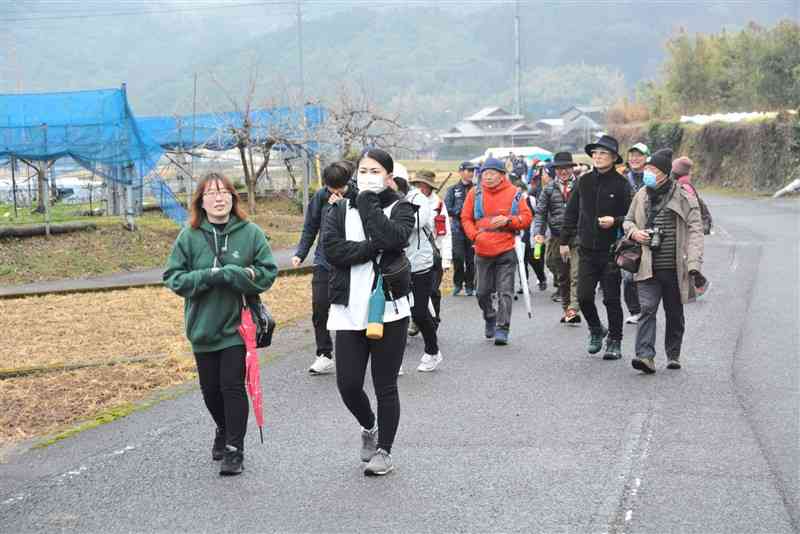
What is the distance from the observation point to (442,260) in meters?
10.6

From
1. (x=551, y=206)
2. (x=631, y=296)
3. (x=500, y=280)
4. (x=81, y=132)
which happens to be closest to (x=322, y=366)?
(x=500, y=280)

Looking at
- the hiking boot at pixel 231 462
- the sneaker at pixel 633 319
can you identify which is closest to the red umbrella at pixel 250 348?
the hiking boot at pixel 231 462

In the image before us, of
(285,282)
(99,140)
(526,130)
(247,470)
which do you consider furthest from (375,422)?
(526,130)

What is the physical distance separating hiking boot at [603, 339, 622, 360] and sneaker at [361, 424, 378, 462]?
3971mm

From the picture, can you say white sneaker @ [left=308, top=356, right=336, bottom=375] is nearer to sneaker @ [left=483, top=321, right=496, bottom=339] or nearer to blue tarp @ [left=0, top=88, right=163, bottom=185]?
sneaker @ [left=483, top=321, right=496, bottom=339]

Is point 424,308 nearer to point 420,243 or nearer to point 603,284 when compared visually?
point 420,243

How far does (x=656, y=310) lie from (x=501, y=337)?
192 cm

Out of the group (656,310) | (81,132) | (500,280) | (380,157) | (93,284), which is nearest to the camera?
(380,157)

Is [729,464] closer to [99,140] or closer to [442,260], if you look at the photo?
[442,260]

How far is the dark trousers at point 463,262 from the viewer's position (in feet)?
48.8

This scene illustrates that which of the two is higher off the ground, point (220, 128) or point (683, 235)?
point (220, 128)

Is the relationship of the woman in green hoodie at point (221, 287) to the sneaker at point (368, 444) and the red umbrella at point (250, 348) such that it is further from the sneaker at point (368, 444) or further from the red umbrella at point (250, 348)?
the sneaker at point (368, 444)

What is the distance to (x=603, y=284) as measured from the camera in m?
9.92

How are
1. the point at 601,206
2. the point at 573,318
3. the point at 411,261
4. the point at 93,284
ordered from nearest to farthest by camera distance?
the point at 411,261
the point at 601,206
the point at 573,318
the point at 93,284
